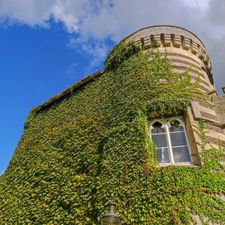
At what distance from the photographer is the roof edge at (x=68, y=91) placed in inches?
620

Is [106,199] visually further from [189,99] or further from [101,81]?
[101,81]

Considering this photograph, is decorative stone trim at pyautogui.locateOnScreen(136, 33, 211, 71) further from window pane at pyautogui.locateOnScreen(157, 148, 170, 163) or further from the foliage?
window pane at pyautogui.locateOnScreen(157, 148, 170, 163)

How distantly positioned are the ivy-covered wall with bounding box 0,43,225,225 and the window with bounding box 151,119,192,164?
392 mm

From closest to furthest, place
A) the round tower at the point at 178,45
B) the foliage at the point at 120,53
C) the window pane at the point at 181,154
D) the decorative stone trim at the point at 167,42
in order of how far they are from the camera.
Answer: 1. the window pane at the point at 181,154
2. the round tower at the point at 178,45
3. the decorative stone trim at the point at 167,42
4. the foliage at the point at 120,53

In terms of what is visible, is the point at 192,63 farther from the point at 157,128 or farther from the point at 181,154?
the point at 181,154

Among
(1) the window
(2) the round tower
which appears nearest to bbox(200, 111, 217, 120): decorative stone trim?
(1) the window

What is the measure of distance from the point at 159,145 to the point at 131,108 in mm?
1779

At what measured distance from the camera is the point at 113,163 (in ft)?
31.8

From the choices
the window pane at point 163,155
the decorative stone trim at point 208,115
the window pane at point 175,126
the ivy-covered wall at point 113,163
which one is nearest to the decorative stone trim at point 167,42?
the ivy-covered wall at point 113,163

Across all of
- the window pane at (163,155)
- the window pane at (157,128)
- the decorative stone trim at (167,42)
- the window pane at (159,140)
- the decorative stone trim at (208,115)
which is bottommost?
the window pane at (163,155)

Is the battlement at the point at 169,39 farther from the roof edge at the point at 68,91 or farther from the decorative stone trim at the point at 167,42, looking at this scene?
the roof edge at the point at 68,91

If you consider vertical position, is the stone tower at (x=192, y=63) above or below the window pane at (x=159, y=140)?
above

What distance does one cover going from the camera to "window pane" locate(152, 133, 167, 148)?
10.1 metres

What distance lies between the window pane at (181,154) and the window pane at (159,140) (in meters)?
0.43
